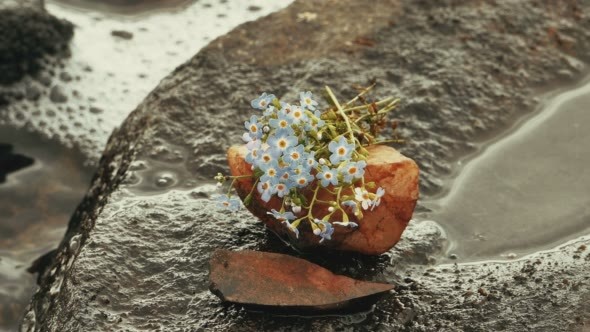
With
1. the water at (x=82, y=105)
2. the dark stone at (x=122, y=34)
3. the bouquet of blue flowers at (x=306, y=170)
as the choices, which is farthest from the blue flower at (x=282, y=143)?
the dark stone at (x=122, y=34)

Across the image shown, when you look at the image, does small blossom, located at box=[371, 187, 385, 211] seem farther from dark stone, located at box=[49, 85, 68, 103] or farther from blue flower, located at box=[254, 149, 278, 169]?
dark stone, located at box=[49, 85, 68, 103]

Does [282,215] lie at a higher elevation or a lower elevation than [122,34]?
higher

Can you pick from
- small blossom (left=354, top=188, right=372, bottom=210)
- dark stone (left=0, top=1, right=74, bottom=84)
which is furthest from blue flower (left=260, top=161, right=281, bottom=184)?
dark stone (left=0, top=1, right=74, bottom=84)

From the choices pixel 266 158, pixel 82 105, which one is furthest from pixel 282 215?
pixel 82 105

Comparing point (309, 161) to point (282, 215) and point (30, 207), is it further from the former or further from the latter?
point (30, 207)

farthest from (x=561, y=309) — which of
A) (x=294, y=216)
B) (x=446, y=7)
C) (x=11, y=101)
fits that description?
(x=11, y=101)
